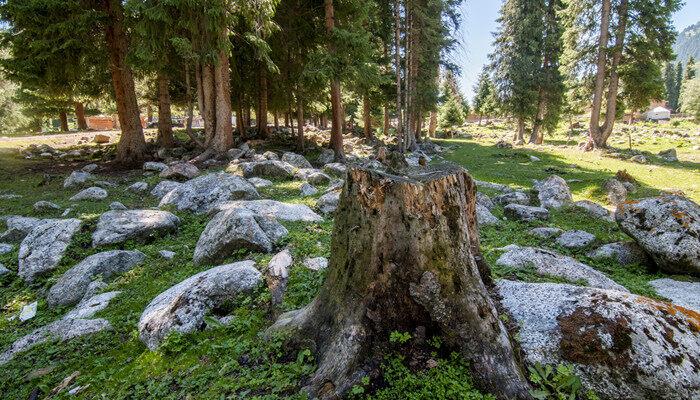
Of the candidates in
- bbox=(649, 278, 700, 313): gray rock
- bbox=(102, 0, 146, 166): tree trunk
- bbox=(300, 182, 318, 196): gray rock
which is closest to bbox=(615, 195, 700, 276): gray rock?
bbox=(649, 278, 700, 313): gray rock

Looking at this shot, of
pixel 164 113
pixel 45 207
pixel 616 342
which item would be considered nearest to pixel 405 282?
pixel 616 342

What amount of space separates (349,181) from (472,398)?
75.0 inches

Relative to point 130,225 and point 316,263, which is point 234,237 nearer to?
point 316,263

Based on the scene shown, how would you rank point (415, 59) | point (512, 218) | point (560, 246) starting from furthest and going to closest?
1. point (415, 59)
2. point (512, 218)
3. point (560, 246)

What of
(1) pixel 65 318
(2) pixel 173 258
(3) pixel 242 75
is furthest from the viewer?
(3) pixel 242 75

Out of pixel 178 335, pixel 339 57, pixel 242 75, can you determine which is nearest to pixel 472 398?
pixel 178 335

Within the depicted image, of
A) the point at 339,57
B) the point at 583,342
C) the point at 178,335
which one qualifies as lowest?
the point at 178,335

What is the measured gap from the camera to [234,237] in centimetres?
580

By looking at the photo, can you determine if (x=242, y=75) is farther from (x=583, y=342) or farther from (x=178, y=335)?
(x=583, y=342)

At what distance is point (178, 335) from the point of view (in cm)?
385

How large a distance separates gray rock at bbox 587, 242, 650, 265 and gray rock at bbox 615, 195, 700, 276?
0.82 feet

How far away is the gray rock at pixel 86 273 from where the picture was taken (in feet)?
18.2

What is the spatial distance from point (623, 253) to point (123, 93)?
19.2 m

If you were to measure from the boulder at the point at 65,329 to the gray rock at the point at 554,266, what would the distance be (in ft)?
18.0
